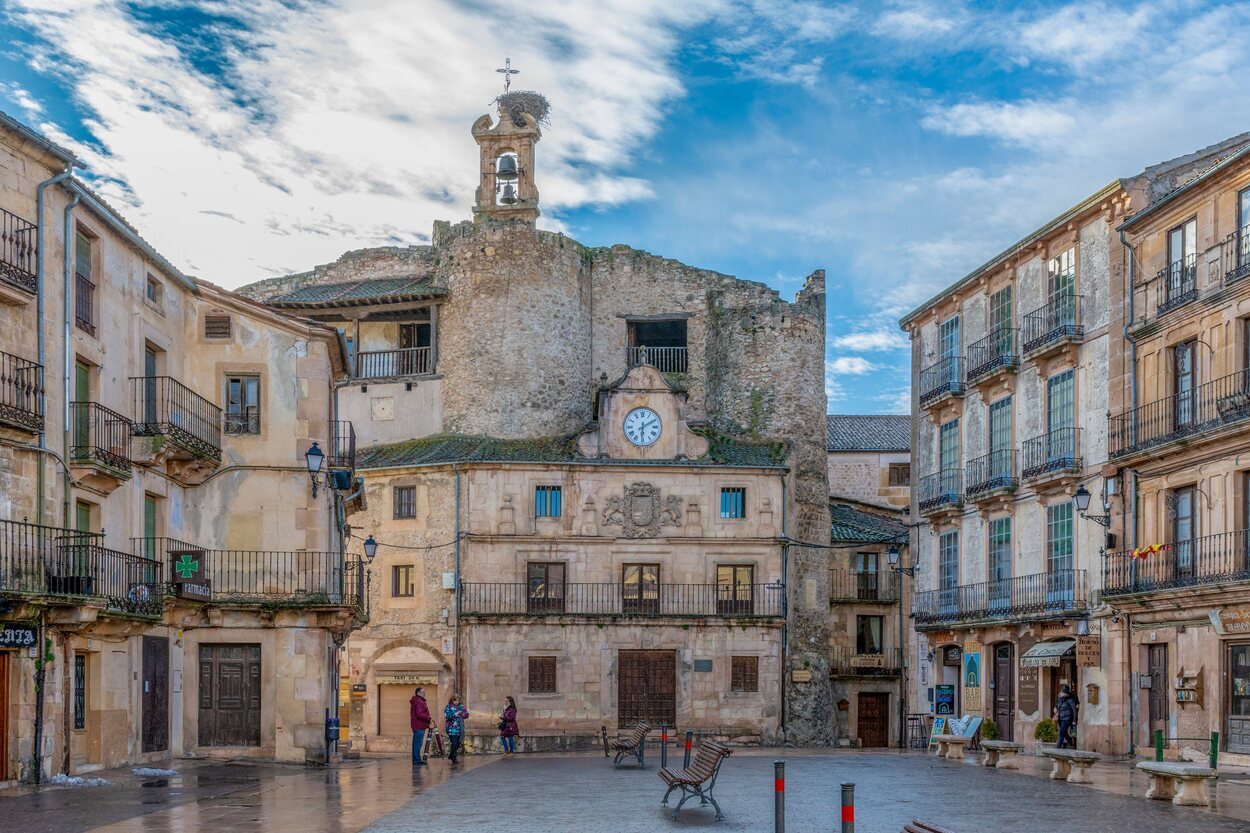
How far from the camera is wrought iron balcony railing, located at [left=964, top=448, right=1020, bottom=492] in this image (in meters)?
40.5

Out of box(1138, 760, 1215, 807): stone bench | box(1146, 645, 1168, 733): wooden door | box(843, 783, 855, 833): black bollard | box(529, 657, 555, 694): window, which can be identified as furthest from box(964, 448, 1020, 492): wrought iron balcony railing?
box(843, 783, 855, 833): black bollard

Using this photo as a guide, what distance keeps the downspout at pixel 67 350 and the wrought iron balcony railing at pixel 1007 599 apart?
22204 mm

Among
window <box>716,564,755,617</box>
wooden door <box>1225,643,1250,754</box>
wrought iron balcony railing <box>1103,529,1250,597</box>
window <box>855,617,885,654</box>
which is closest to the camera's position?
wooden door <box>1225,643,1250,754</box>

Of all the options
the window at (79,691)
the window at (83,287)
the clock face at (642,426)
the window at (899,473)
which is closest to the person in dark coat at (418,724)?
the window at (79,691)

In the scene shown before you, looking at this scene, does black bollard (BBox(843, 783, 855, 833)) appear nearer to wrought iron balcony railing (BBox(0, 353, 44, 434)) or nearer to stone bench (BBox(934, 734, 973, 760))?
wrought iron balcony railing (BBox(0, 353, 44, 434))

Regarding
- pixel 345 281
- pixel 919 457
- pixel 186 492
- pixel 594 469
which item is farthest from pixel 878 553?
pixel 186 492

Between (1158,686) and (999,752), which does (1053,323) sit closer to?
(1158,686)

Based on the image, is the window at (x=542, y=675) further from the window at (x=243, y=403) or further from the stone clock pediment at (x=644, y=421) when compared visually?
the window at (x=243, y=403)

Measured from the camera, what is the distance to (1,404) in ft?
78.7

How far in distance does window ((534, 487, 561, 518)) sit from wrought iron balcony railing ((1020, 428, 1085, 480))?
14089 mm

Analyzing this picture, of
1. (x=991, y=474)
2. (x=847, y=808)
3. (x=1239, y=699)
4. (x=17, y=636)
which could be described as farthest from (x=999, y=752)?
(x=847, y=808)

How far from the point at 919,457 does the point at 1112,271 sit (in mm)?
12095

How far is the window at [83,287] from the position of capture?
26953 millimetres

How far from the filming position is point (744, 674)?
155ft
